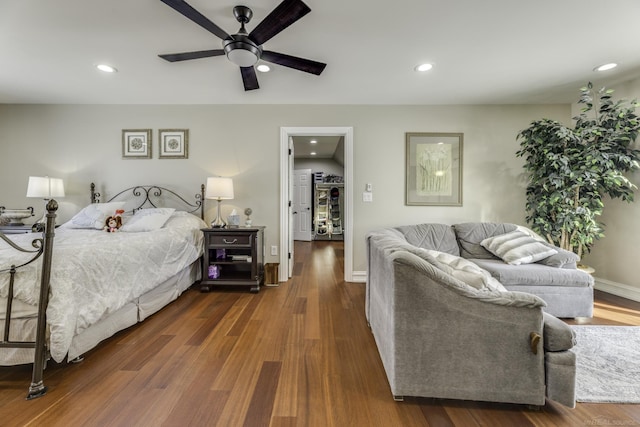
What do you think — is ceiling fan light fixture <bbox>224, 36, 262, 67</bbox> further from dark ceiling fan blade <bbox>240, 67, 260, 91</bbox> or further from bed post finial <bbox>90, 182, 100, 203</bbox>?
bed post finial <bbox>90, 182, 100, 203</bbox>

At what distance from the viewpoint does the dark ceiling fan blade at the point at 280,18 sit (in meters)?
1.45

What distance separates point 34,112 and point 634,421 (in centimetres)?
642

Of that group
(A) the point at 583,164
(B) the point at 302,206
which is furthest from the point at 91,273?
(B) the point at 302,206

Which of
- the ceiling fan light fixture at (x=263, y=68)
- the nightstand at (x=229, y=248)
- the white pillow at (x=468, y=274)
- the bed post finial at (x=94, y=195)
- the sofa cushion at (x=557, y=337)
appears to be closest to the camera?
the sofa cushion at (x=557, y=337)

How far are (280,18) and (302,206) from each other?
217 inches

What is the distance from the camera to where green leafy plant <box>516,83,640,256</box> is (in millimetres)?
2580

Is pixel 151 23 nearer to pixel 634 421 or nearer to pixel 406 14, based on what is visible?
pixel 406 14

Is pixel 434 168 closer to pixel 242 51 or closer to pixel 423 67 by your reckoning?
pixel 423 67

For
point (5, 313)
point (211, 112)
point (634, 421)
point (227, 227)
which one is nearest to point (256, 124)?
point (211, 112)

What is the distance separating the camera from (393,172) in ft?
11.4

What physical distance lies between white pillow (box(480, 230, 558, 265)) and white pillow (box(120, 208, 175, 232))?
3.69 metres

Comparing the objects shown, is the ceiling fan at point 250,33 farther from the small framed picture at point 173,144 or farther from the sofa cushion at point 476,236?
the sofa cushion at point 476,236

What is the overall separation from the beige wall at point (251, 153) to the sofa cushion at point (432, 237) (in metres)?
0.54

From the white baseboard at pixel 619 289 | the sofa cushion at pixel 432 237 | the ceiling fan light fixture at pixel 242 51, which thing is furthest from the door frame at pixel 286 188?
the white baseboard at pixel 619 289
